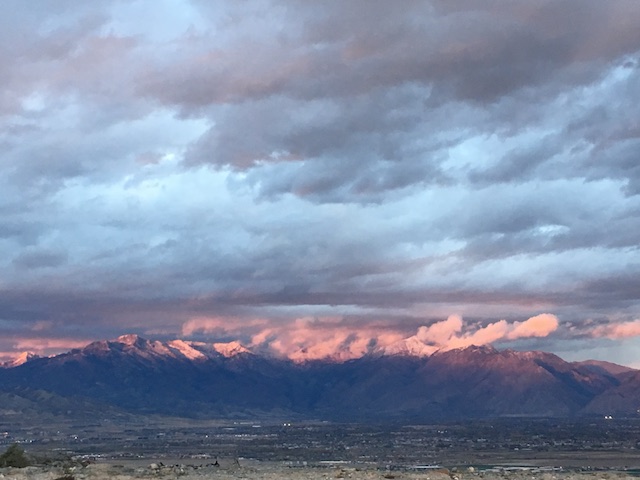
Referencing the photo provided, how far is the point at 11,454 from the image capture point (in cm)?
6003

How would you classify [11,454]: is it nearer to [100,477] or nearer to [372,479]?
[100,477]

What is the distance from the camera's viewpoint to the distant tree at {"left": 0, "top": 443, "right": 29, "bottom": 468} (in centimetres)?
5781

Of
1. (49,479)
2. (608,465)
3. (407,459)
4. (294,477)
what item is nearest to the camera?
(49,479)

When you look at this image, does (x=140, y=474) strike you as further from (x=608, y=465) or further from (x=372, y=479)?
(x=608, y=465)

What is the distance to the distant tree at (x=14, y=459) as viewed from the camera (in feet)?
190

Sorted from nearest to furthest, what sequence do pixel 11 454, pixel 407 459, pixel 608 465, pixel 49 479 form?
pixel 49 479 → pixel 11 454 → pixel 608 465 → pixel 407 459

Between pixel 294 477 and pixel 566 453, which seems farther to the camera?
pixel 566 453

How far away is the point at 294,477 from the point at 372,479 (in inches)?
171

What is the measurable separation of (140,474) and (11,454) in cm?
1409

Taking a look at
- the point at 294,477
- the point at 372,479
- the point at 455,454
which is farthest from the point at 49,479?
the point at 455,454

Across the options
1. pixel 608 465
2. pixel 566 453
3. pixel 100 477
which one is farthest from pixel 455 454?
pixel 100 477

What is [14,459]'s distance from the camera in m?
58.9

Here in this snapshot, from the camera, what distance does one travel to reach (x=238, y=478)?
154 feet

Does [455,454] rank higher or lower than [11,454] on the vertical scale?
lower
